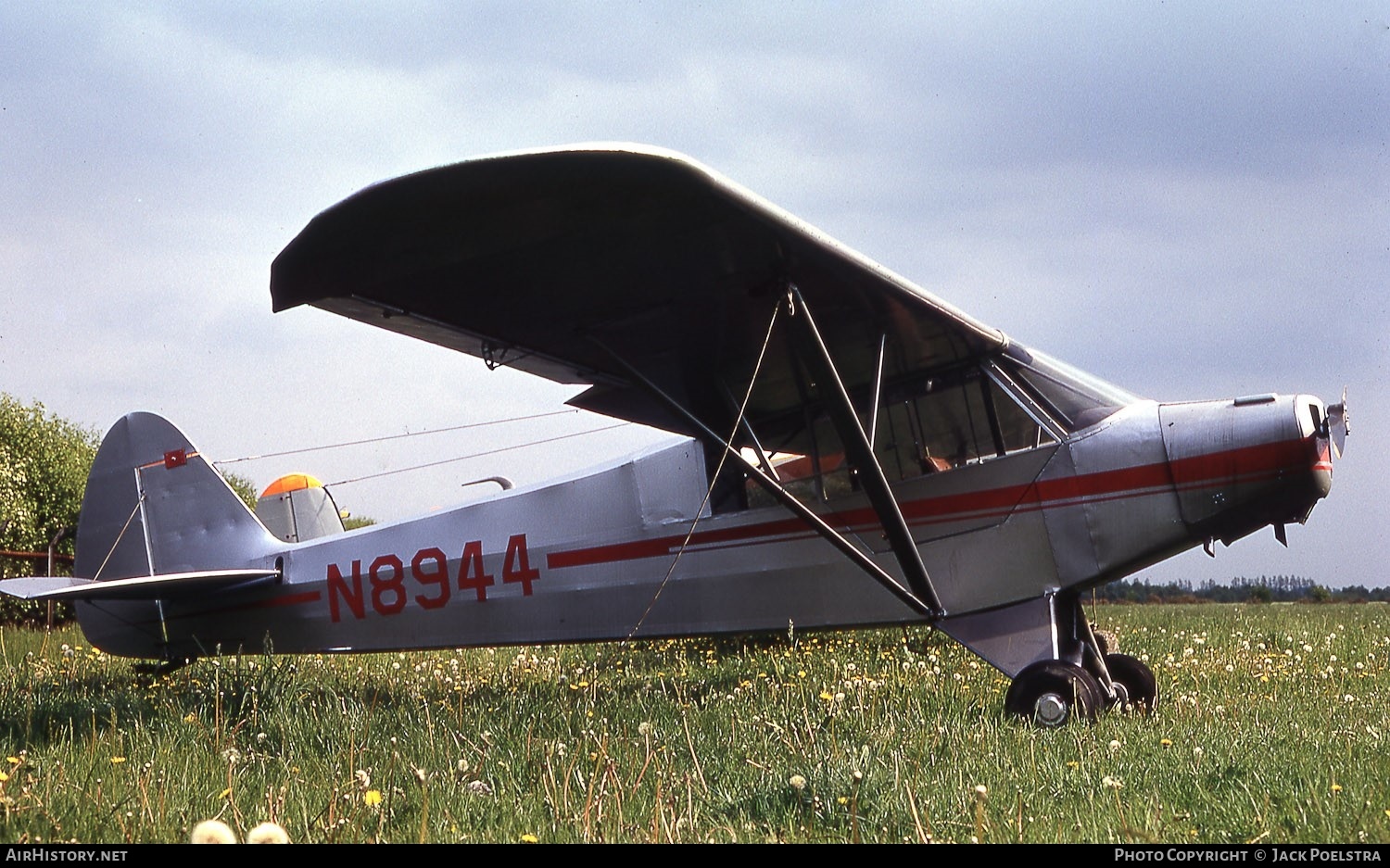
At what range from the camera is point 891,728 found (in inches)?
175

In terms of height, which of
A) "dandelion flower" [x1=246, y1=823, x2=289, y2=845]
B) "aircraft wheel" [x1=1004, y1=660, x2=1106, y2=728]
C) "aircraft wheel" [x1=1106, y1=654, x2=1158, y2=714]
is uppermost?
"dandelion flower" [x1=246, y1=823, x2=289, y2=845]

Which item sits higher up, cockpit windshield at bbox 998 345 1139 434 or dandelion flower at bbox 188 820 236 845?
cockpit windshield at bbox 998 345 1139 434

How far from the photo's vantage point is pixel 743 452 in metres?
6.96

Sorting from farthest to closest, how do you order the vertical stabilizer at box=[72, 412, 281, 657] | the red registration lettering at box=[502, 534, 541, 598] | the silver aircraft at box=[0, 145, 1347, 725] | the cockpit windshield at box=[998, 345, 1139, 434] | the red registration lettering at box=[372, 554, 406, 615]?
1. the vertical stabilizer at box=[72, 412, 281, 657]
2. the red registration lettering at box=[372, 554, 406, 615]
3. the red registration lettering at box=[502, 534, 541, 598]
4. the cockpit windshield at box=[998, 345, 1139, 434]
5. the silver aircraft at box=[0, 145, 1347, 725]

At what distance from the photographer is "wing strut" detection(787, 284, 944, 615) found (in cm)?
546

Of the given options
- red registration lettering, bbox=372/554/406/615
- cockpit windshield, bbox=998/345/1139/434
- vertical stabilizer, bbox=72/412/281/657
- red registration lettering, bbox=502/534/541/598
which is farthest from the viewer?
vertical stabilizer, bbox=72/412/281/657

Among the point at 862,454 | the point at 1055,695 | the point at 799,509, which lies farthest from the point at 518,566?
the point at 1055,695

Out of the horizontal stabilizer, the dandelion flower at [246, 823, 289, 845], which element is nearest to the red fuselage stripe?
the horizontal stabilizer

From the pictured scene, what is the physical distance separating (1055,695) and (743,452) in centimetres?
257

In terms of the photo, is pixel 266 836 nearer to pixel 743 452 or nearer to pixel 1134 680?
pixel 743 452

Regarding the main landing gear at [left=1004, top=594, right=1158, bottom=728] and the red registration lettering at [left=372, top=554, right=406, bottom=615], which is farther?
the red registration lettering at [left=372, top=554, right=406, bottom=615]

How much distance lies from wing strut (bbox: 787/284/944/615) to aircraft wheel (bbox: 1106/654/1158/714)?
4.39 feet

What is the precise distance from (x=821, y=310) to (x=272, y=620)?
5.06m

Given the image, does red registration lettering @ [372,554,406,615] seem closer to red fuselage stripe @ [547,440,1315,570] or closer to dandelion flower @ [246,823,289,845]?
red fuselage stripe @ [547,440,1315,570]
